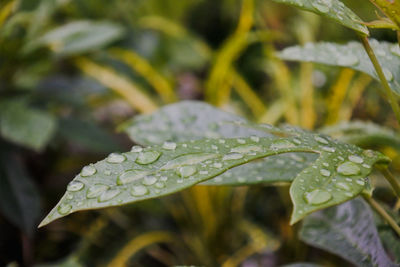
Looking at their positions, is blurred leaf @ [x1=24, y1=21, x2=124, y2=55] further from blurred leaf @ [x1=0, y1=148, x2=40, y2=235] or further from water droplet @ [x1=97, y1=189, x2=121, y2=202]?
water droplet @ [x1=97, y1=189, x2=121, y2=202]

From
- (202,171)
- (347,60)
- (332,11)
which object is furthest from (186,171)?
(347,60)

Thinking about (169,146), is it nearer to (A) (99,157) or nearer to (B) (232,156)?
(B) (232,156)

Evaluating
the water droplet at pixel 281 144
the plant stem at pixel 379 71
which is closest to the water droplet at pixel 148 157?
the water droplet at pixel 281 144

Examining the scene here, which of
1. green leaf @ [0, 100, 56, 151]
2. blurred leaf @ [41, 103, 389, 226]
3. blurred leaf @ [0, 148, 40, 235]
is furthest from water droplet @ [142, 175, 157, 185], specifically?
blurred leaf @ [0, 148, 40, 235]

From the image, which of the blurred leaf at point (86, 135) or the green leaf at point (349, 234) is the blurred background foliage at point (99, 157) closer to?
the blurred leaf at point (86, 135)

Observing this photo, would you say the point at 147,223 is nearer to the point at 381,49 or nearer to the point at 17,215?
the point at 17,215

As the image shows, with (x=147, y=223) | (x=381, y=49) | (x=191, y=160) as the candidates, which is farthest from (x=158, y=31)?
(x=191, y=160)
